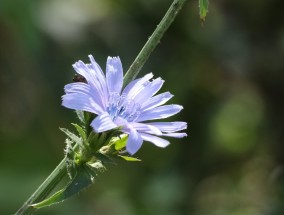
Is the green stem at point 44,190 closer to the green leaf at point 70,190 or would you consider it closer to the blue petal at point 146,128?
the green leaf at point 70,190

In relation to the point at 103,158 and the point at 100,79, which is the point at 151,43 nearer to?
the point at 100,79

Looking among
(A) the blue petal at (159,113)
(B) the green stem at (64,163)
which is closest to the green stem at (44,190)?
(B) the green stem at (64,163)

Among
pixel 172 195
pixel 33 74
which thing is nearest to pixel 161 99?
pixel 172 195

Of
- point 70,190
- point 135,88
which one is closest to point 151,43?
point 135,88

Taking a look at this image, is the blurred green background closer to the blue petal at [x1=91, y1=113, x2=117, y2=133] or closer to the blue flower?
the blue flower

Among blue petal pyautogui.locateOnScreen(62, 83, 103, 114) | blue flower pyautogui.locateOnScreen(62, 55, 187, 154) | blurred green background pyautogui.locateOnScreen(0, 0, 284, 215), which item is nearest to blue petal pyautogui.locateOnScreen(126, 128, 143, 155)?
blue flower pyautogui.locateOnScreen(62, 55, 187, 154)

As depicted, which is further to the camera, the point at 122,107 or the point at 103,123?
the point at 122,107
